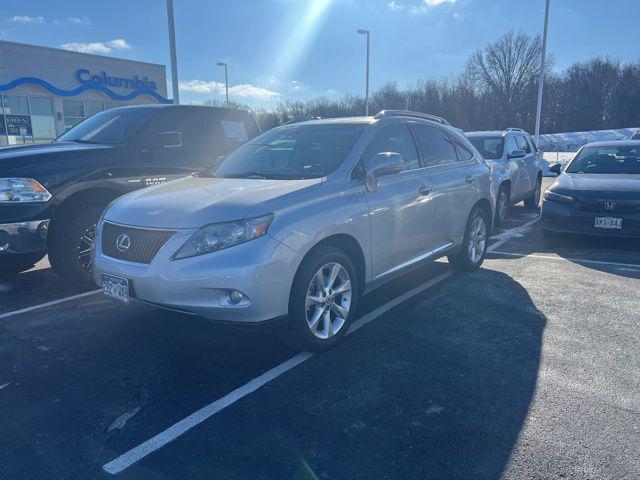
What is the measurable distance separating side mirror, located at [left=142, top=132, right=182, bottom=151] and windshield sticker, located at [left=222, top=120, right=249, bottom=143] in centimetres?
135

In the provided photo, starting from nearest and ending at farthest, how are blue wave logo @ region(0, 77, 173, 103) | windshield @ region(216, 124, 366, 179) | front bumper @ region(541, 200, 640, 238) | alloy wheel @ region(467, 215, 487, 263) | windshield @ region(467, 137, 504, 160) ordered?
windshield @ region(216, 124, 366, 179)
alloy wheel @ region(467, 215, 487, 263)
front bumper @ region(541, 200, 640, 238)
windshield @ region(467, 137, 504, 160)
blue wave logo @ region(0, 77, 173, 103)

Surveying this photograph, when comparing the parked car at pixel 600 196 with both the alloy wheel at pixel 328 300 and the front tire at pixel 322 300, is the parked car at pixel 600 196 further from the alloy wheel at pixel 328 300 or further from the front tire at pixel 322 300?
the alloy wheel at pixel 328 300

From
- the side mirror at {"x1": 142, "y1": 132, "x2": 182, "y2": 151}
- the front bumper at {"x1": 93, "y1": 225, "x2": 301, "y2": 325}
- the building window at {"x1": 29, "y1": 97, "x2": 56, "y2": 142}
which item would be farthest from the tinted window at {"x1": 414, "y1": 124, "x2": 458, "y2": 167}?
the building window at {"x1": 29, "y1": 97, "x2": 56, "y2": 142}

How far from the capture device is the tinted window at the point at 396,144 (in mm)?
4535

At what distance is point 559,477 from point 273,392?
1.70 meters

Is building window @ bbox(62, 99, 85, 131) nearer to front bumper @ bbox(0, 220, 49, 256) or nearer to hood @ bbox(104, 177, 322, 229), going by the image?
front bumper @ bbox(0, 220, 49, 256)

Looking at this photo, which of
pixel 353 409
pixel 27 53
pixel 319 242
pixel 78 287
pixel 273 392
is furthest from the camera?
pixel 27 53

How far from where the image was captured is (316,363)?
3725mm

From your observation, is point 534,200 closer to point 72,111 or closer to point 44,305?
point 44,305

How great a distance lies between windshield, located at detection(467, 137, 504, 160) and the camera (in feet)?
32.7

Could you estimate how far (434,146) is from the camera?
17.7ft

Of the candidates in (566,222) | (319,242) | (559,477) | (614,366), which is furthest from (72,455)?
(566,222)

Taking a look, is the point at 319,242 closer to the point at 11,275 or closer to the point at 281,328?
the point at 281,328

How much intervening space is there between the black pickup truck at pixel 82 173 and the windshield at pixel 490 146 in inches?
226
